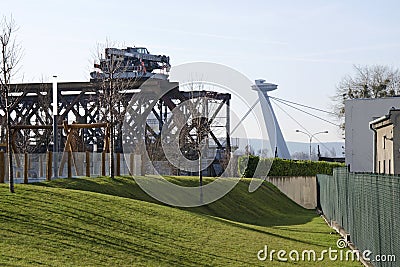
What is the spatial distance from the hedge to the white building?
95.2 inches

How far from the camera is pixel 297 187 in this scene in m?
54.3

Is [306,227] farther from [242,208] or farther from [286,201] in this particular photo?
[286,201]

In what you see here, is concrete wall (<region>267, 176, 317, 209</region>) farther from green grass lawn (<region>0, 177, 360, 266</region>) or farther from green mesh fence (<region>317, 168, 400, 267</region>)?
green mesh fence (<region>317, 168, 400, 267</region>)

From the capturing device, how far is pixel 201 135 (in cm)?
4534

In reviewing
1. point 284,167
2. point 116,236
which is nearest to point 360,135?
point 284,167

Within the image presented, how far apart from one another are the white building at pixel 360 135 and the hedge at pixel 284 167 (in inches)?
95.2

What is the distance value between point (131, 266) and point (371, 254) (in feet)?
17.1

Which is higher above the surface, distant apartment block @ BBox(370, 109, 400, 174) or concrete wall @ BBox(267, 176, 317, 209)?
distant apartment block @ BBox(370, 109, 400, 174)

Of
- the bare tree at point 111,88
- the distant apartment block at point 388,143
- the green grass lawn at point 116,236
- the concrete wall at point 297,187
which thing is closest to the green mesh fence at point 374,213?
the green grass lawn at point 116,236

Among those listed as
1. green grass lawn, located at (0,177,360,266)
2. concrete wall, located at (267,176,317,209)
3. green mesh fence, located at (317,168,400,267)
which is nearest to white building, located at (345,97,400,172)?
concrete wall, located at (267,176,317,209)

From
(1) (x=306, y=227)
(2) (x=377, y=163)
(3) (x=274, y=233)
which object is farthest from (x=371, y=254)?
(2) (x=377, y=163)

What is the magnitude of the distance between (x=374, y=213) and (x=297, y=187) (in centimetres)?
3918

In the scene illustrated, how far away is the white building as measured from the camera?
55728 mm

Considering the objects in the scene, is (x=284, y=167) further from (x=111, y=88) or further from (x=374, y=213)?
(x=374, y=213)
